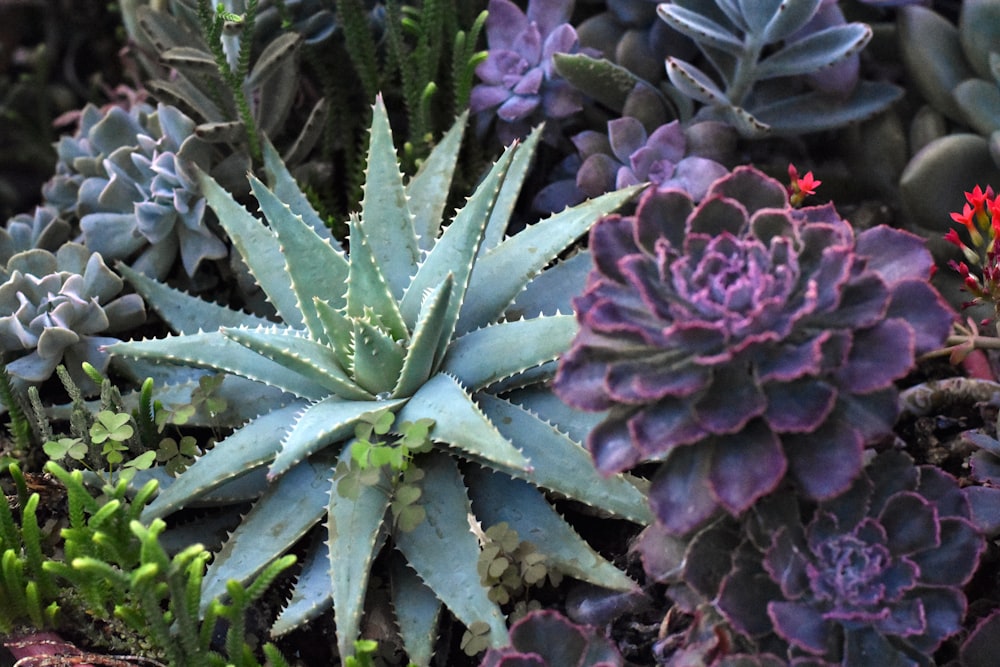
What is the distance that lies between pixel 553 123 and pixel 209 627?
1.13 m

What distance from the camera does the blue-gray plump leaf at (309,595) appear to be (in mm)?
1250

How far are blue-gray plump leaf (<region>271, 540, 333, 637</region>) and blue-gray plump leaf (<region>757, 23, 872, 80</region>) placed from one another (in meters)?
1.10

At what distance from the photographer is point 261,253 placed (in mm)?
1521

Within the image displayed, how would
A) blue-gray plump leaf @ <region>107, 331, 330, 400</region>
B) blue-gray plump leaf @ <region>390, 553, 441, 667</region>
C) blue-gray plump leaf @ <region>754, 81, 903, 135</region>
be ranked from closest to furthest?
blue-gray plump leaf @ <region>390, 553, 441, 667</region>
blue-gray plump leaf @ <region>107, 331, 330, 400</region>
blue-gray plump leaf @ <region>754, 81, 903, 135</region>

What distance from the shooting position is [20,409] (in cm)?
156

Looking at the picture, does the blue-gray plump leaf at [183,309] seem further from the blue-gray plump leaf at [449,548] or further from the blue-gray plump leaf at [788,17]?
the blue-gray plump leaf at [788,17]

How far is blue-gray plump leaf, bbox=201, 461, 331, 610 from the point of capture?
1.28 metres

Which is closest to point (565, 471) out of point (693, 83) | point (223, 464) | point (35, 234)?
point (223, 464)

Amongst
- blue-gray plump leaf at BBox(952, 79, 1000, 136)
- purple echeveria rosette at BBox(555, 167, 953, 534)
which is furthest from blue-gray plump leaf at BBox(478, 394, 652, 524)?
blue-gray plump leaf at BBox(952, 79, 1000, 136)

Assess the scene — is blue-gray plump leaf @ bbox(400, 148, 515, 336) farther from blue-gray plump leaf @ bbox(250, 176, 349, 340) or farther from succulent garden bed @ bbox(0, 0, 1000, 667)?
blue-gray plump leaf @ bbox(250, 176, 349, 340)

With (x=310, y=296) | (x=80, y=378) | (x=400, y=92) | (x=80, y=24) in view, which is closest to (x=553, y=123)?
(x=400, y=92)

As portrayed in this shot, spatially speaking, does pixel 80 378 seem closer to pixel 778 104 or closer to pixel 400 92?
pixel 400 92

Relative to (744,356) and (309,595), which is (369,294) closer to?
(309,595)

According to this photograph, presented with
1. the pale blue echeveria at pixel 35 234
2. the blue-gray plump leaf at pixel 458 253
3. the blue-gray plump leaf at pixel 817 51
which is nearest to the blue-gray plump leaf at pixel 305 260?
the blue-gray plump leaf at pixel 458 253
